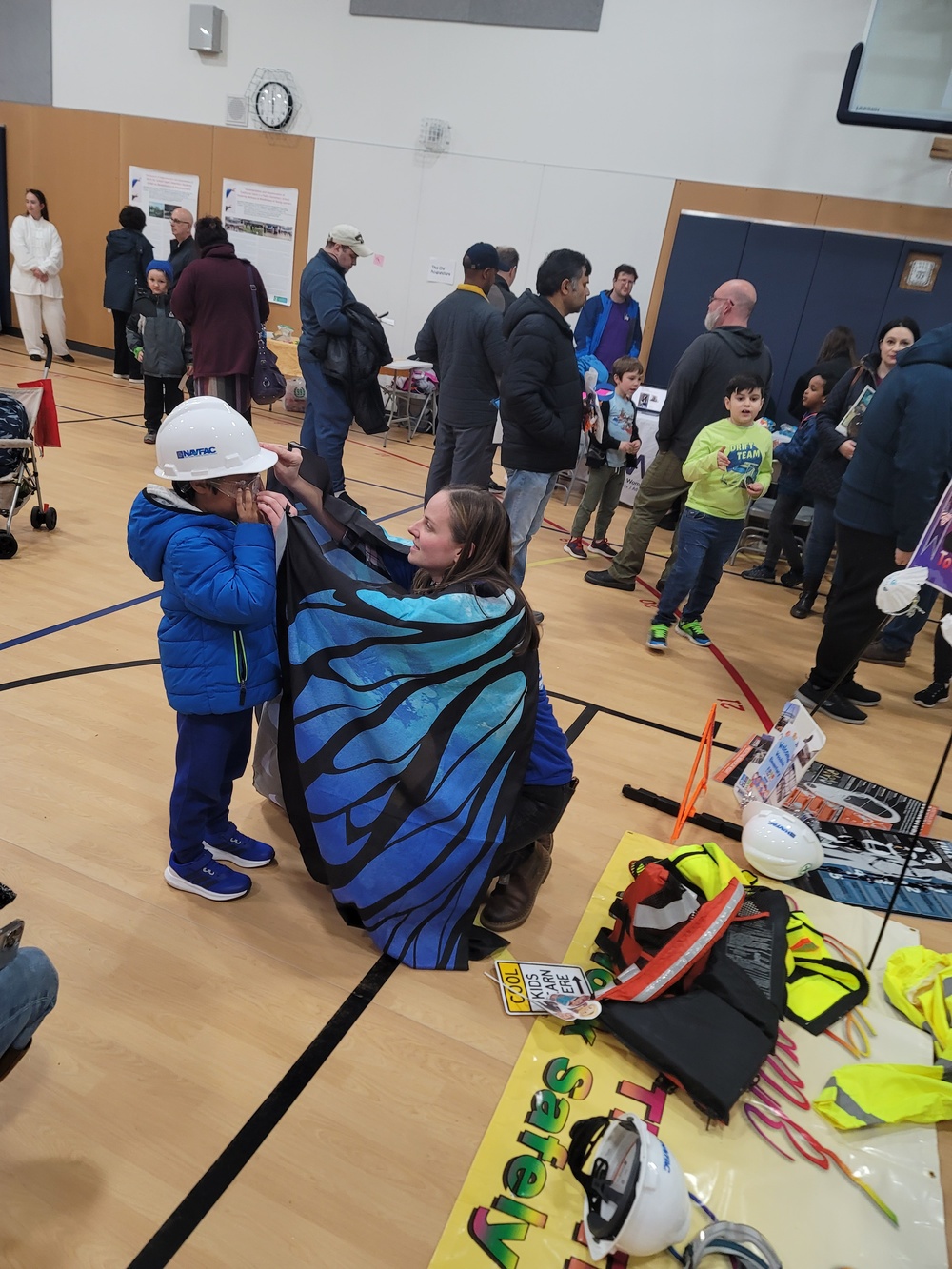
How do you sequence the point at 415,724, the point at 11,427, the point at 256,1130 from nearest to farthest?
1. the point at 256,1130
2. the point at 415,724
3. the point at 11,427

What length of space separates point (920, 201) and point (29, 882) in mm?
7800

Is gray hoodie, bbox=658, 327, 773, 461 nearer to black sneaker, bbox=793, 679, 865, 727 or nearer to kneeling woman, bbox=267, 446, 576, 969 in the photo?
black sneaker, bbox=793, 679, 865, 727

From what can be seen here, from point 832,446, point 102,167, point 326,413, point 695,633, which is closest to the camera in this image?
point 695,633

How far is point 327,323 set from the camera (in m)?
4.77

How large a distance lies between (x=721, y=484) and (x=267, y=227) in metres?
7.49

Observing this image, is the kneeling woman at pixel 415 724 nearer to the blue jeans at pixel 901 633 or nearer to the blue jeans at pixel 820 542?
the blue jeans at pixel 901 633

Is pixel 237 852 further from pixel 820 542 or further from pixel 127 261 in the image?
pixel 127 261

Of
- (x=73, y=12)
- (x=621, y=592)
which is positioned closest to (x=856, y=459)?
(x=621, y=592)

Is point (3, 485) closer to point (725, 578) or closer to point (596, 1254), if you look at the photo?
point (596, 1254)

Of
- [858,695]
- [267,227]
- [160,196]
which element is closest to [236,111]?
[267,227]

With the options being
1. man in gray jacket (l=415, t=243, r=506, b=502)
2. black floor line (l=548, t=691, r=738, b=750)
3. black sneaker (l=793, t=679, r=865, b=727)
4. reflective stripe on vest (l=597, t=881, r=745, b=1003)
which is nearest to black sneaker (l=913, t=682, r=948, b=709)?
black sneaker (l=793, t=679, r=865, b=727)

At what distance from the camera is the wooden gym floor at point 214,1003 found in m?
1.48

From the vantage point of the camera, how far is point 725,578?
19.5 feet

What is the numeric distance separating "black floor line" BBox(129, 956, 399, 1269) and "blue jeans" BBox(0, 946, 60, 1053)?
0.44 meters
